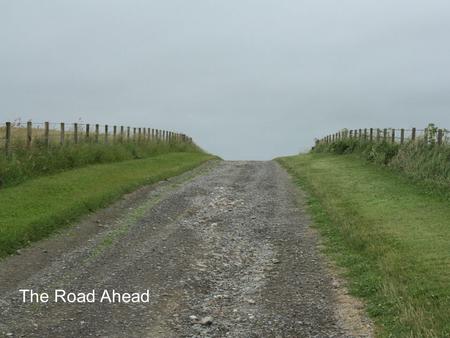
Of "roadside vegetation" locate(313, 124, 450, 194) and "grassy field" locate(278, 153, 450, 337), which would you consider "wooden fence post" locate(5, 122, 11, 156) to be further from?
"roadside vegetation" locate(313, 124, 450, 194)

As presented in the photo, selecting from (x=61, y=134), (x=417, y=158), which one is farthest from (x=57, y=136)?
(x=417, y=158)

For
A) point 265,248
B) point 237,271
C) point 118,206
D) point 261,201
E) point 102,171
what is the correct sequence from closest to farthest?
point 237,271 < point 265,248 < point 118,206 < point 261,201 < point 102,171

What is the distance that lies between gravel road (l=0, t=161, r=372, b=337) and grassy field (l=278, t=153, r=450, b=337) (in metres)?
0.34

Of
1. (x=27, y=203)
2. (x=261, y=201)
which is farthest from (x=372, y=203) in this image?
(x=27, y=203)

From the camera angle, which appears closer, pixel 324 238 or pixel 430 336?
pixel 430 336

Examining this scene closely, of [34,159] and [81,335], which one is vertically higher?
[34,159]

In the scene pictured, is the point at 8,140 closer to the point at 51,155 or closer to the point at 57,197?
the point at 51,155

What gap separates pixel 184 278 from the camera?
26.1 ft

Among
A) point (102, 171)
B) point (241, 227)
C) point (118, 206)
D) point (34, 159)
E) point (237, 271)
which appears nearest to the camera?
point (237, 271)

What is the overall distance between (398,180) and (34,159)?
37.4ft

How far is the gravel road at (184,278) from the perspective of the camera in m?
6.18

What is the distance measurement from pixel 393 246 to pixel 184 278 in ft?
11.8

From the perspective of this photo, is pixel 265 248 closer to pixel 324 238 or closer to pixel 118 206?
pixel 324 238

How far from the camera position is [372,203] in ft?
46.1
